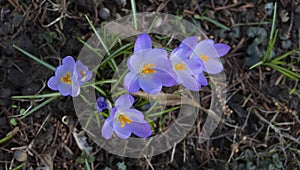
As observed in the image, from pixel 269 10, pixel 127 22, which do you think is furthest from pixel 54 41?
pixel 269 10

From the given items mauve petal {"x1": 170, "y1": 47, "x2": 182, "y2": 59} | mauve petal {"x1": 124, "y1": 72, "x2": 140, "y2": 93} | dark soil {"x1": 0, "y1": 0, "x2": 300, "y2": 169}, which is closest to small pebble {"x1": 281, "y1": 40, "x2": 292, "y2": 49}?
dark soil {"x1": 0, "y1": 0, "x2": 300, "y2": 169}

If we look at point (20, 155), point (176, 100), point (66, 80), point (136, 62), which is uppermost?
point (136, 62)

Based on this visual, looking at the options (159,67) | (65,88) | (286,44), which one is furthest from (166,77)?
(286,44)

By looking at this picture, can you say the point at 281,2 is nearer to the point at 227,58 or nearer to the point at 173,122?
the point at 227,58

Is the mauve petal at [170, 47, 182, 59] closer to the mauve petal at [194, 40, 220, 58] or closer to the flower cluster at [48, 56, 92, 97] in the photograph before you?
the mauve petal at [194, 40, 220, 58]

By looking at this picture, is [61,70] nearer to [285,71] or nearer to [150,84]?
[150,84]

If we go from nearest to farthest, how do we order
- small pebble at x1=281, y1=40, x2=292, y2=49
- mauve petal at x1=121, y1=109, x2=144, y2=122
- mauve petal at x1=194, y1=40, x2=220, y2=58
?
mauve petal at x1=121, y1=109, x2=144, y2=122 < mauve petal at x1=194, y1=40, x2=220, y2=58 < small pebble at x1=281, y1=40, x2=292, y2=49

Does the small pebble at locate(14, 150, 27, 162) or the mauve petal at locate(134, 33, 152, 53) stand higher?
the mauve petal at locate(134, 33, 152, 53)

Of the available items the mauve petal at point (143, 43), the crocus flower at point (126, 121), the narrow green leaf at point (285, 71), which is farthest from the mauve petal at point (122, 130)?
the narrow green leaf at point (285, 71)
